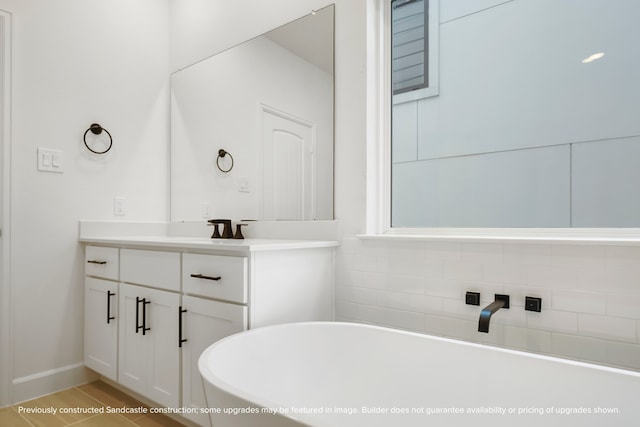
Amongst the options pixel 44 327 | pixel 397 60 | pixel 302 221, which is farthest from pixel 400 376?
pixel 44 327

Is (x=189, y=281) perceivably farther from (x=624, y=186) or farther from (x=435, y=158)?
(x=624, y=186)

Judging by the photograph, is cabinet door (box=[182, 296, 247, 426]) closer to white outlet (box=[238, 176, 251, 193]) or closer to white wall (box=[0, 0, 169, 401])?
white outlet (box=[238, 176, 251, 193])

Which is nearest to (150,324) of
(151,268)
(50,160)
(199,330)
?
(151,268)

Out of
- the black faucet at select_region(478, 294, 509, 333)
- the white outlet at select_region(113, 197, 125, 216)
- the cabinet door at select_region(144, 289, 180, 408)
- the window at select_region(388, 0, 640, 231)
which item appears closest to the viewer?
the black faucet at select_region(478, 294, 509, 333)

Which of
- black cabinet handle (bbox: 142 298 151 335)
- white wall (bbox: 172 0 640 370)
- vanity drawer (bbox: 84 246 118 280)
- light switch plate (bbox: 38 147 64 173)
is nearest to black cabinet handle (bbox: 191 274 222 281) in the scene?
black cabinet handle (bbox: 142 298 151 335)

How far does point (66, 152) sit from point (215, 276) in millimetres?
1440

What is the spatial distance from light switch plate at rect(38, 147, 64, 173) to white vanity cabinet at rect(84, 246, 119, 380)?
19.7 inches

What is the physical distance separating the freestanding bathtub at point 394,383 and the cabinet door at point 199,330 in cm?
18

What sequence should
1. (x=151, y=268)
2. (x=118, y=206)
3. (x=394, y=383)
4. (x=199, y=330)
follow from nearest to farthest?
(x=394, y=383), (x=199, y=330), (x=151, y=268), (x=118, y=206)

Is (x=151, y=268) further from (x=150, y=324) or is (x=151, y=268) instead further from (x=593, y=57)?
(x=593, y=57)

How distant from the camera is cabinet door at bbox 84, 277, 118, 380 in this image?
2.10 metres

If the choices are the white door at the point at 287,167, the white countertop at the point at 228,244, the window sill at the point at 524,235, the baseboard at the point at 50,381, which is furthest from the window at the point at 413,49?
the baseboard at the point at 50,381

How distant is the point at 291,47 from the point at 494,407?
6.33 ft

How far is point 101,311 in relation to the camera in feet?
7.26
